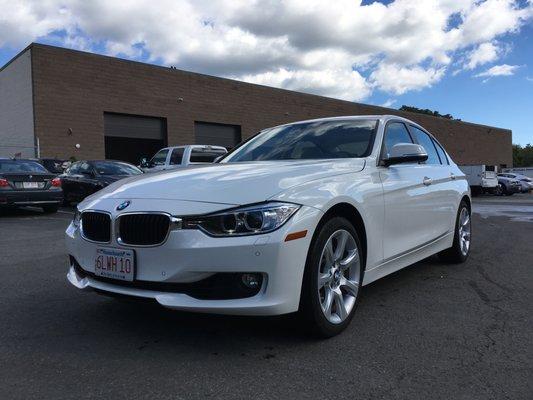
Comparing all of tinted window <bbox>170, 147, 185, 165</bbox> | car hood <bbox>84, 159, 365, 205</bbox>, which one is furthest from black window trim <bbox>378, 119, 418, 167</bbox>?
tinted window <bbox>170, 147, 185, 165</bbox>

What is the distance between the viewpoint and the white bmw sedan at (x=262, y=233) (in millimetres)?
3072

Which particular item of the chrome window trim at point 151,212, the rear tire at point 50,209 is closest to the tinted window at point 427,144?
the chrome window trim at point 151,212

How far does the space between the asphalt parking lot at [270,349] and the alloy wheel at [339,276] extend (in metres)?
0.20

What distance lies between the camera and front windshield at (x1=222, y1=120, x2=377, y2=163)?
457 cm

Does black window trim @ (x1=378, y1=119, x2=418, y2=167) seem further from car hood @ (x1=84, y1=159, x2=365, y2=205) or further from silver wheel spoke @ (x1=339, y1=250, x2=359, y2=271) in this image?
silver wheel spoke @ (x1=339, y1=250, x2=359, y2=271)

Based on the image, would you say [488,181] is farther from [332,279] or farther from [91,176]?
[332,279]

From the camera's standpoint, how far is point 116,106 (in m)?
26.0

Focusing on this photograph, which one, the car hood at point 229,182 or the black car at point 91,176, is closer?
the car hood at point 229,182

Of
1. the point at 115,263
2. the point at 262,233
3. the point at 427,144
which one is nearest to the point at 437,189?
the point at 427,144

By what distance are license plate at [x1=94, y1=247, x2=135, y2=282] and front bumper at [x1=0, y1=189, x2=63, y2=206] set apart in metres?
10.1

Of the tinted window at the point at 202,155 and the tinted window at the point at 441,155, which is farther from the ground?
the tinted window at the point at 202,155

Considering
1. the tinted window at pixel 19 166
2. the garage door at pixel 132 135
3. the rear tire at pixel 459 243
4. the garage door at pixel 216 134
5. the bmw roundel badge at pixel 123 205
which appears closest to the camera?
the bmw roundel badge at pixel 123 205

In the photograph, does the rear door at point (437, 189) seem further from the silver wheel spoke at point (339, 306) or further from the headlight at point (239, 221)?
the headlight at point (239, 221)

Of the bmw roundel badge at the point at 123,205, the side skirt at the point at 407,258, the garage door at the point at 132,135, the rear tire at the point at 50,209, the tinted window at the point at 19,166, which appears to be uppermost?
the garage door at the point at 132,135
